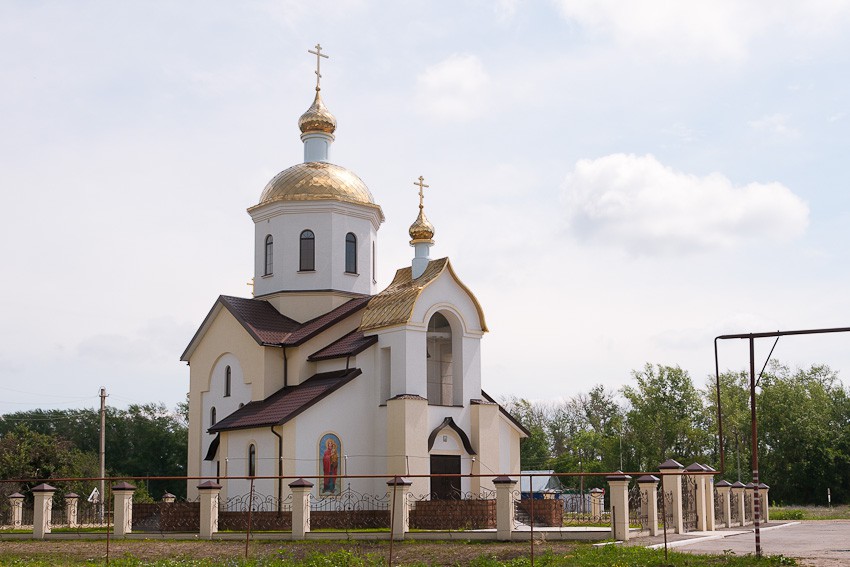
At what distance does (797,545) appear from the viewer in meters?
17.3

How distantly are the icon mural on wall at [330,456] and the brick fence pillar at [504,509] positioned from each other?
6.27m

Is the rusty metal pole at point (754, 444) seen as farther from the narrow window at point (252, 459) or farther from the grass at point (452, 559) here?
the narrow window at point (252, 459)

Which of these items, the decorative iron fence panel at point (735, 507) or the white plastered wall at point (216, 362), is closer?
the decorative iron fence panel at point (735, 507)

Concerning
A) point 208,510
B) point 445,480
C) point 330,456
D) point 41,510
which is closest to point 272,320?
point 330,456

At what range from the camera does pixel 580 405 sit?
6425cm

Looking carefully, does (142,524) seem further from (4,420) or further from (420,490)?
(4,420)

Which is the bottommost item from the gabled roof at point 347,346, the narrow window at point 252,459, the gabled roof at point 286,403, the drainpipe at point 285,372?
the narrow window at point 252,459

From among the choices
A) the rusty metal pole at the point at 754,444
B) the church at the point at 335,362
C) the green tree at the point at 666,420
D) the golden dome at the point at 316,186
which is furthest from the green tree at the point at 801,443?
the rusty metal pole at the point at 754,444

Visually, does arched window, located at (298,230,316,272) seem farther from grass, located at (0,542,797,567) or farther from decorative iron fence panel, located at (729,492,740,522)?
decorative iron fence panel, located at (729,492,740,522)

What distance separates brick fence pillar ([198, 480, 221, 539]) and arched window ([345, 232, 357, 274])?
9.47 metres

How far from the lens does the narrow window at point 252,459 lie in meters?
25.3

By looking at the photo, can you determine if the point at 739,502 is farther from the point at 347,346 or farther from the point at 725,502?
the point at 347,346

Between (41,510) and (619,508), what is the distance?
13.3m

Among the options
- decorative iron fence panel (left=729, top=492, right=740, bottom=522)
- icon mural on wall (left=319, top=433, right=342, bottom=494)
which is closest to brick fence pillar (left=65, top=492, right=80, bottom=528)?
icon mural on wall (left=319, top=433, right=342, bottom=494)
